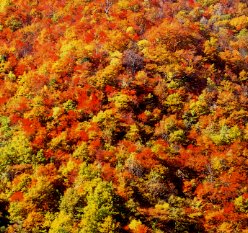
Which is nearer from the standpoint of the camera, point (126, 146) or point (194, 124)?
point (126, 146)

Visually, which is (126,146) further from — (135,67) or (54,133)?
(135,67)

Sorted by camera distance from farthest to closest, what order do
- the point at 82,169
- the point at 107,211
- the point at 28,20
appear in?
1. the point at 28,20
2. the point at 82,169
3. the point at 107,211

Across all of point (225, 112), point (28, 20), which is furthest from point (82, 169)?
point (28, 20)

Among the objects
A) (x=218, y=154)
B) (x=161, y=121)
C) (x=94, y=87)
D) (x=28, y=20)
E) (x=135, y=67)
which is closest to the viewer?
(x=218, y=154)

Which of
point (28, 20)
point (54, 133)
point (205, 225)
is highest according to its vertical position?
point (28, 20)

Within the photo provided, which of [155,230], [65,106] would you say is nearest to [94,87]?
[65,106]

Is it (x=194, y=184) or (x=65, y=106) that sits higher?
(x=65, y=106)

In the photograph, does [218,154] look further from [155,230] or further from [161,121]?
[155,230]
